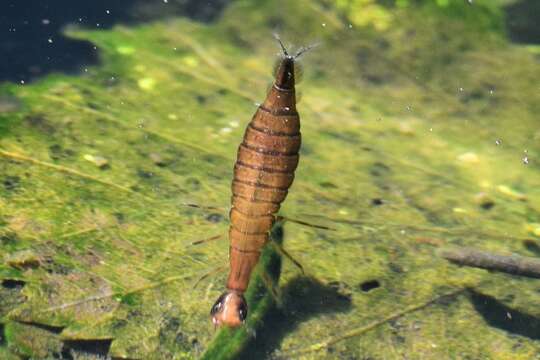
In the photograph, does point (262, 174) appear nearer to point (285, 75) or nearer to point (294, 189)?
point (285, 75)

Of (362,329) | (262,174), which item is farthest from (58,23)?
(362,329)

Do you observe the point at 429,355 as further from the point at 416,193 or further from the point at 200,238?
the point at 416,193

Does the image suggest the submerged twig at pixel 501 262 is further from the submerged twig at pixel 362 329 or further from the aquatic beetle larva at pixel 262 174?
the aquatic beetle larva at pixel 262 174

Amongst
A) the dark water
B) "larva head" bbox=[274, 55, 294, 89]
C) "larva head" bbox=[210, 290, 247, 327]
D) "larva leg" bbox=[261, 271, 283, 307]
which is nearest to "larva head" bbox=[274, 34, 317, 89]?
"larva head" bbox=[274, 55, 294, 89]

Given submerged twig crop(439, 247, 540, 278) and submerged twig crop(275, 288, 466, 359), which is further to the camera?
submerged twig crop(439, 247, 540, 278)

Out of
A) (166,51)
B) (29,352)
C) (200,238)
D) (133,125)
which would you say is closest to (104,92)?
(133,125)

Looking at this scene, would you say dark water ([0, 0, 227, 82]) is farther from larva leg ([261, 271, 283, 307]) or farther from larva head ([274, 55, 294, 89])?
larva leg ([261, 271, 283, 307])
